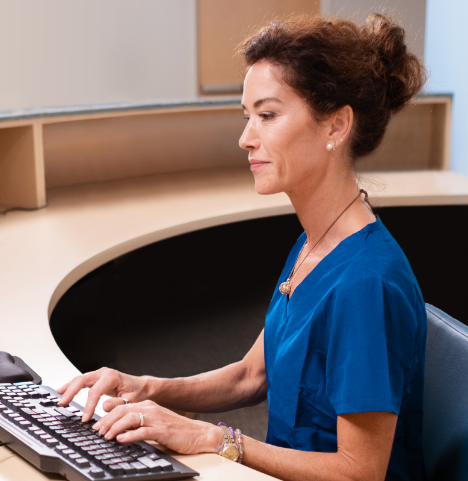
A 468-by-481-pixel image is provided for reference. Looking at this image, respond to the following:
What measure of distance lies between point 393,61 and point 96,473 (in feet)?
2.38

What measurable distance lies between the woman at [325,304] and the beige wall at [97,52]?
3506 mm

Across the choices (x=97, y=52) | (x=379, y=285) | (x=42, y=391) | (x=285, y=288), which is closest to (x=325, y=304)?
(x=379, y=285)

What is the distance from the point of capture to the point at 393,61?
1.01 metres

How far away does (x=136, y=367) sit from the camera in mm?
2305

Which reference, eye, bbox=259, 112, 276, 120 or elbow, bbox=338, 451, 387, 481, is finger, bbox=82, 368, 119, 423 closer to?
elbow, bbox=338, 451, 387, 481

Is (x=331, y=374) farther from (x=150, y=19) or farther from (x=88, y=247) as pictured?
(x=150, y=19)

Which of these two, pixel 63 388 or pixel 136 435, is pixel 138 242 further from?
pixel 136 435

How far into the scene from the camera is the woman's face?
3.09 feet

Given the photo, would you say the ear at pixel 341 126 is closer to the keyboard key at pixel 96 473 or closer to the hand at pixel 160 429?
the hand at pixel 160 429

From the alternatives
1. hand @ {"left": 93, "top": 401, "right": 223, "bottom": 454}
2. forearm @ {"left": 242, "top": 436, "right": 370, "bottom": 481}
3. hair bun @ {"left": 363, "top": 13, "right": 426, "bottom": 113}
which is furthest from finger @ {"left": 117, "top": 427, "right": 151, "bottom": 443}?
hair bun @ {"left": 363, "top": 13, "right": 426, "bottom": 113}

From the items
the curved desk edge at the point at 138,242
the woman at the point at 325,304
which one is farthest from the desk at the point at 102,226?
the woman at the point at 325,304

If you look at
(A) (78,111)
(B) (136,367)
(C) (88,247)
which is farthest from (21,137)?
(B) (136,367)

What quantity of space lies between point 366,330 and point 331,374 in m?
0.08

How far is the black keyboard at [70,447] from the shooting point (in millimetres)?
663
